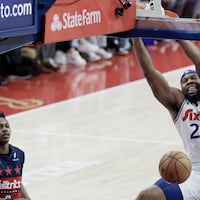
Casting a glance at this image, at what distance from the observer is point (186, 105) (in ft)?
23.7

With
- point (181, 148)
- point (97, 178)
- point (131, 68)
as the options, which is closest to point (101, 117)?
point (181, 148)

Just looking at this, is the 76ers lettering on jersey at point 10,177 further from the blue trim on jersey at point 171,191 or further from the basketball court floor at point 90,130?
the basketball court floor at point 90,130

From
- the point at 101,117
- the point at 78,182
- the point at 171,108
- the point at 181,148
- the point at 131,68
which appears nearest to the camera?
the point at 171,108

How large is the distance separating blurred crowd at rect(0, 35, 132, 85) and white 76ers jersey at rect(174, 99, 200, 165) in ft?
23.5

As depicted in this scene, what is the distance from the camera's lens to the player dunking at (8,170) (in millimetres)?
6402

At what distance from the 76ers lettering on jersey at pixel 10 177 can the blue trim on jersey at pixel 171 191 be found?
1.26m

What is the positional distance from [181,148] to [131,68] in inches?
233

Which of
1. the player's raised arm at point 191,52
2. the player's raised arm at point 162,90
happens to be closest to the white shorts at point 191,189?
the player's raised arm at point 162,90

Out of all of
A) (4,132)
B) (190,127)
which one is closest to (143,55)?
(190,127)

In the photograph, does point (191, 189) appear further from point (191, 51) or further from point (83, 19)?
point (83, 19)

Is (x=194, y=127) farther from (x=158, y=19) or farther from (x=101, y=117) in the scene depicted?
(x=101, y=117)

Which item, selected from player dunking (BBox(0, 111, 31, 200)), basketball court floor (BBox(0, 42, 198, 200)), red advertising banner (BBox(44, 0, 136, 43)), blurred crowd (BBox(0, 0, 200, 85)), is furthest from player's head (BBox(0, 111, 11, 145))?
blurred crowd (BBox(0, 0, 200, 85))

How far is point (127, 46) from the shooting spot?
18578 mm

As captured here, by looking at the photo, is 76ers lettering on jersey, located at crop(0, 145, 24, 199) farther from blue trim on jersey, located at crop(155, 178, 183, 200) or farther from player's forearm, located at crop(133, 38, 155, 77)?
player's forearm, located at crop(133, 38, 155, 77)
